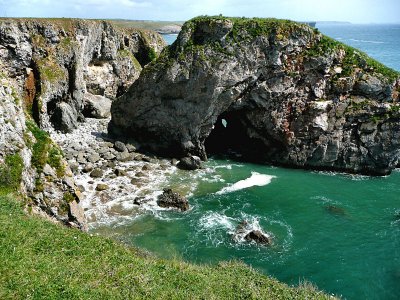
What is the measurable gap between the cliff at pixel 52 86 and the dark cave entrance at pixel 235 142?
861 inches

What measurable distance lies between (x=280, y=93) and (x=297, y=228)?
2069cm

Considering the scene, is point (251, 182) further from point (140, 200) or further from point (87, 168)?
point (87, 168)

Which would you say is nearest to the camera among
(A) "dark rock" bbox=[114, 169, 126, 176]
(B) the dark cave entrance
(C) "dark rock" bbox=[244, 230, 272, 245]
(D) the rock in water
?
(C) "dark rock" bbox=[244, 230, 272, 245]

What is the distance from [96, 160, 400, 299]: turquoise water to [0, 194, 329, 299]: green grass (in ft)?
25.3

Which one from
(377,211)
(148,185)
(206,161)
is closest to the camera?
(377,211)

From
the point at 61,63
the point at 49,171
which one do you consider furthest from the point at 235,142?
the point at 49,171

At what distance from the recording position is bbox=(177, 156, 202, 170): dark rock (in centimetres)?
4722

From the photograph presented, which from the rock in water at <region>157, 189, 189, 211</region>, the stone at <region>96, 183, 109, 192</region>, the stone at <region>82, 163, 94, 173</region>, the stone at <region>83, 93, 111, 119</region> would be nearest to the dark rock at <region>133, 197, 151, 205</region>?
the rock in water at <region>157, 189, 189, 211</region>

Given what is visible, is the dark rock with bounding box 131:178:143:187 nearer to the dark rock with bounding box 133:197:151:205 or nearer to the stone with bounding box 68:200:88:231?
the dark rock with bounding box 133:197:151:205

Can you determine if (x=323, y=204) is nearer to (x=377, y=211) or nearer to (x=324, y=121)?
(x=377, y=211)

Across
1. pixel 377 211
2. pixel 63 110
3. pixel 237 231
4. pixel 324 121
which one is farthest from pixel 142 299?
pixel 63 110

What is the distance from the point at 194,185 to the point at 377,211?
764 inches

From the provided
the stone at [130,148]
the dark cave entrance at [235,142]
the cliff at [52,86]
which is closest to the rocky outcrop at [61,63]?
the cliff at [52,86]

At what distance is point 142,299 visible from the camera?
55.8 feet
